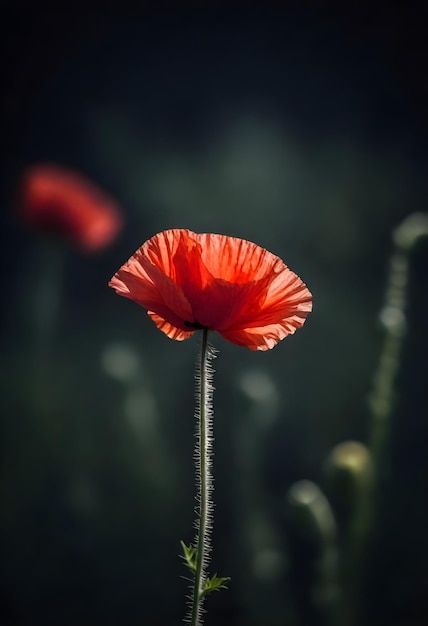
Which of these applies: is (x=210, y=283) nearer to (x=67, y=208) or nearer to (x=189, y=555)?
(x=189, y=555)

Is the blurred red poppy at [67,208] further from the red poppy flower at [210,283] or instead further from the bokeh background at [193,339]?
the red poppy flower at [210,283]

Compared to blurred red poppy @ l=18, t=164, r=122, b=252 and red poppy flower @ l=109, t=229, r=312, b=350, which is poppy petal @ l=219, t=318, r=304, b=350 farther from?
blurred red poppy @ l=18, t=164, r=122, b=252

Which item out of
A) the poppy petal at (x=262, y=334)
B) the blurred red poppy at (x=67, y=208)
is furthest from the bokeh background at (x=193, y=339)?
the poppy petal at (x=262, y=334)

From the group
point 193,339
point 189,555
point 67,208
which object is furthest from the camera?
point 193,339

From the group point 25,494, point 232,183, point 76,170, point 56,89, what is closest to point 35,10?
point 56,89

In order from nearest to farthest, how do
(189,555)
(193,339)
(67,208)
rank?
(189,555), (67,208), (193,339)

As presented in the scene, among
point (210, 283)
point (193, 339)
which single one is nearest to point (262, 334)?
point (210, 283)
